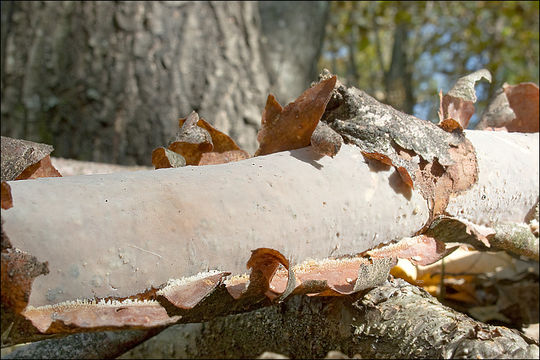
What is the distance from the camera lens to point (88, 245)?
66cm

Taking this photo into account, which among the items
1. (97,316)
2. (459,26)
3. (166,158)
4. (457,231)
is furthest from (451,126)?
(459,26)

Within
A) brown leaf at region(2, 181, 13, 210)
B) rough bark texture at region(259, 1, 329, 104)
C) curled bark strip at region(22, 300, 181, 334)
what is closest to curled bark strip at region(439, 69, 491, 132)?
curled bark strip at region(22, 300, 181, 334)

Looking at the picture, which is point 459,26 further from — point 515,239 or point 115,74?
point 515,239

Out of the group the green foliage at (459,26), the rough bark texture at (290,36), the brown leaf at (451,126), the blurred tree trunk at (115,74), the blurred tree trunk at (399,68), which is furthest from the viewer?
the blurred tree trunk at (399,68)

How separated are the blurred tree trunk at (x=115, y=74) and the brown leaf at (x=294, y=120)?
1.45 m

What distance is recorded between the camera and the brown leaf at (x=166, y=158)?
3.06 ft

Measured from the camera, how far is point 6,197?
1.98ft

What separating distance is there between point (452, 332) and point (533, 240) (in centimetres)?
54

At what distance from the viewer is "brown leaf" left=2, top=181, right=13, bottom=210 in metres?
0.60

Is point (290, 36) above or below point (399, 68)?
above

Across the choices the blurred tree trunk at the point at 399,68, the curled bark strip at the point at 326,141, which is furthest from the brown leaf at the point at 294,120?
the blurred tree trunk at the point at 399,68

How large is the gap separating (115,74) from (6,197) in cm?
184

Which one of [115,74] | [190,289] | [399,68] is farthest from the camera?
[399,68]

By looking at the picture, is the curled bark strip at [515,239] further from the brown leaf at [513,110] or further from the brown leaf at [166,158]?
the brown leaf at [166,158]
